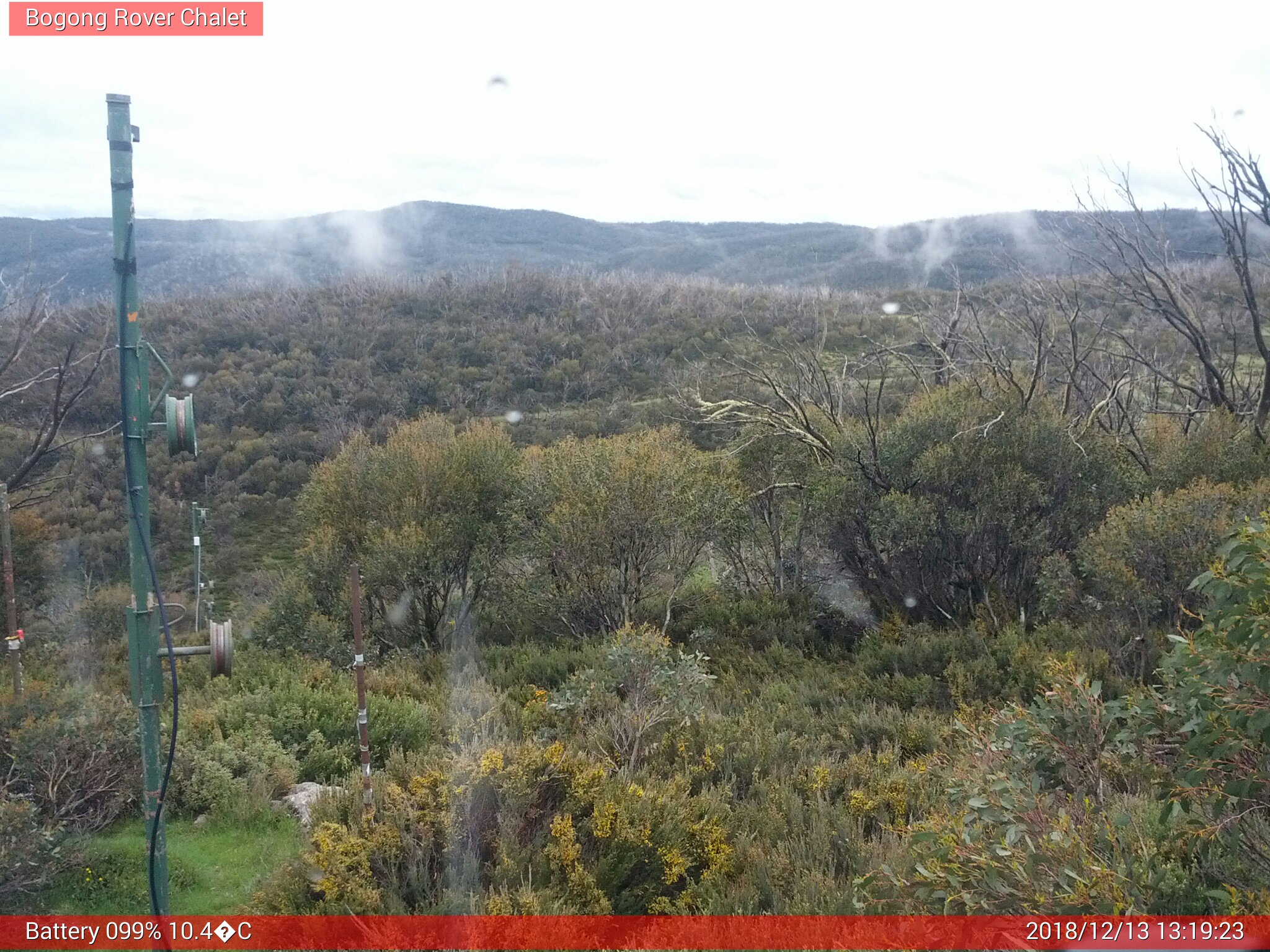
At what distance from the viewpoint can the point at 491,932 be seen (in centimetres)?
447

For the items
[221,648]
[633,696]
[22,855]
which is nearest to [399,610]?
[633,696]

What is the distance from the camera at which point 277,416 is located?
113 ft

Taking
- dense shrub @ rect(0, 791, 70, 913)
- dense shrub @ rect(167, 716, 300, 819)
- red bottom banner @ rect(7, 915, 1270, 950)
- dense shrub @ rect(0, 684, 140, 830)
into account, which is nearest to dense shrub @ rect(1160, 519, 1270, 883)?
red bottom banner @ rect(7, 915, 1270, 950)

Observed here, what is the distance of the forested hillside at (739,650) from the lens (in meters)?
3.94

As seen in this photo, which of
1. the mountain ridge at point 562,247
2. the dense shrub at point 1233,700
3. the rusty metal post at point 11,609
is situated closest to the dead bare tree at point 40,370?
the rusty metal post at point 11,609

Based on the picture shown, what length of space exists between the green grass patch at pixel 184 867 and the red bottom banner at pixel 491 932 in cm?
24

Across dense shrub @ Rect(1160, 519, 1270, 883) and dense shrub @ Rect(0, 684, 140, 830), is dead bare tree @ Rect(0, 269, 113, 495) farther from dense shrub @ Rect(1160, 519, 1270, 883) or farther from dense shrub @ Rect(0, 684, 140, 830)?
dense shrub @ Rect(1160, 519, 1270, 883)

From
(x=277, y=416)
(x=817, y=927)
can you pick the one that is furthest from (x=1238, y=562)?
(x=277, y=416)

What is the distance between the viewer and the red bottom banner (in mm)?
3715

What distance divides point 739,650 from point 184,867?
28.2ft

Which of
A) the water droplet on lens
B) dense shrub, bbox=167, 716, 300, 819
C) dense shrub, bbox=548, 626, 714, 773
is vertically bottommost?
the water droplet on lens

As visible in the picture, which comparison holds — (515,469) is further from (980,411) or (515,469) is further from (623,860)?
→ (623,860)

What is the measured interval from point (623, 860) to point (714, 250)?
89.3 metres

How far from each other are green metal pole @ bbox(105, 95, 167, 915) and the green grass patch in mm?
2135
